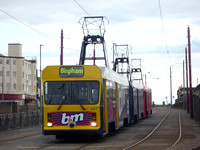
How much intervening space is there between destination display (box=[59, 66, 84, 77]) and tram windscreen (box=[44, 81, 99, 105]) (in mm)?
299

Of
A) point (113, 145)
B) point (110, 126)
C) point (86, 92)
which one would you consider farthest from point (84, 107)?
point (110, 126)

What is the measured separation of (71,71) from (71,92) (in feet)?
2.88

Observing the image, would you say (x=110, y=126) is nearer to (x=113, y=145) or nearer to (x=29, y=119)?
(x=113, y=145)

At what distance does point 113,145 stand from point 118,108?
5968 millimetres

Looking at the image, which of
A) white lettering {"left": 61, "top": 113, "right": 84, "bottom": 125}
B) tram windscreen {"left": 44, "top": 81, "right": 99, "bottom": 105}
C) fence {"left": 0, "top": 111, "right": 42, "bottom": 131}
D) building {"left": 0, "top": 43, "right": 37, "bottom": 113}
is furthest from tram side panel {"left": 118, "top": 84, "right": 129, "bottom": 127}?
building {"left": 0, "top": 43, "right": 37, "bottom": 113}

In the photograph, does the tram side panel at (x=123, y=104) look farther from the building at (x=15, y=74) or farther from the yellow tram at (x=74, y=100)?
the building at (x=15, y=74)

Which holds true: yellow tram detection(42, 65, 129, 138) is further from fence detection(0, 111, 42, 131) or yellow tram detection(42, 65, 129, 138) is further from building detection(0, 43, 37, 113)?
building detection(0, 43, 37, 113)

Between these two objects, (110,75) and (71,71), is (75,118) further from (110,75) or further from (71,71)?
Answer: (110,75)

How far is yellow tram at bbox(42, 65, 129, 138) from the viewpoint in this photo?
739 inches

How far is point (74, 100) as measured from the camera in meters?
18.9

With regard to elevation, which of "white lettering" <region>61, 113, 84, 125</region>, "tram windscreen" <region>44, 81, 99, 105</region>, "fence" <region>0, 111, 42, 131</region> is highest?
"tram windscreen" <region>44, 81, 99, 105</region>

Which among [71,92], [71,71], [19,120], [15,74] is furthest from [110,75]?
[15,74]

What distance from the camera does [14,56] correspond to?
115 meters

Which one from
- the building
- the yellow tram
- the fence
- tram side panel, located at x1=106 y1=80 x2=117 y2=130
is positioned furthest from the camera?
the building
